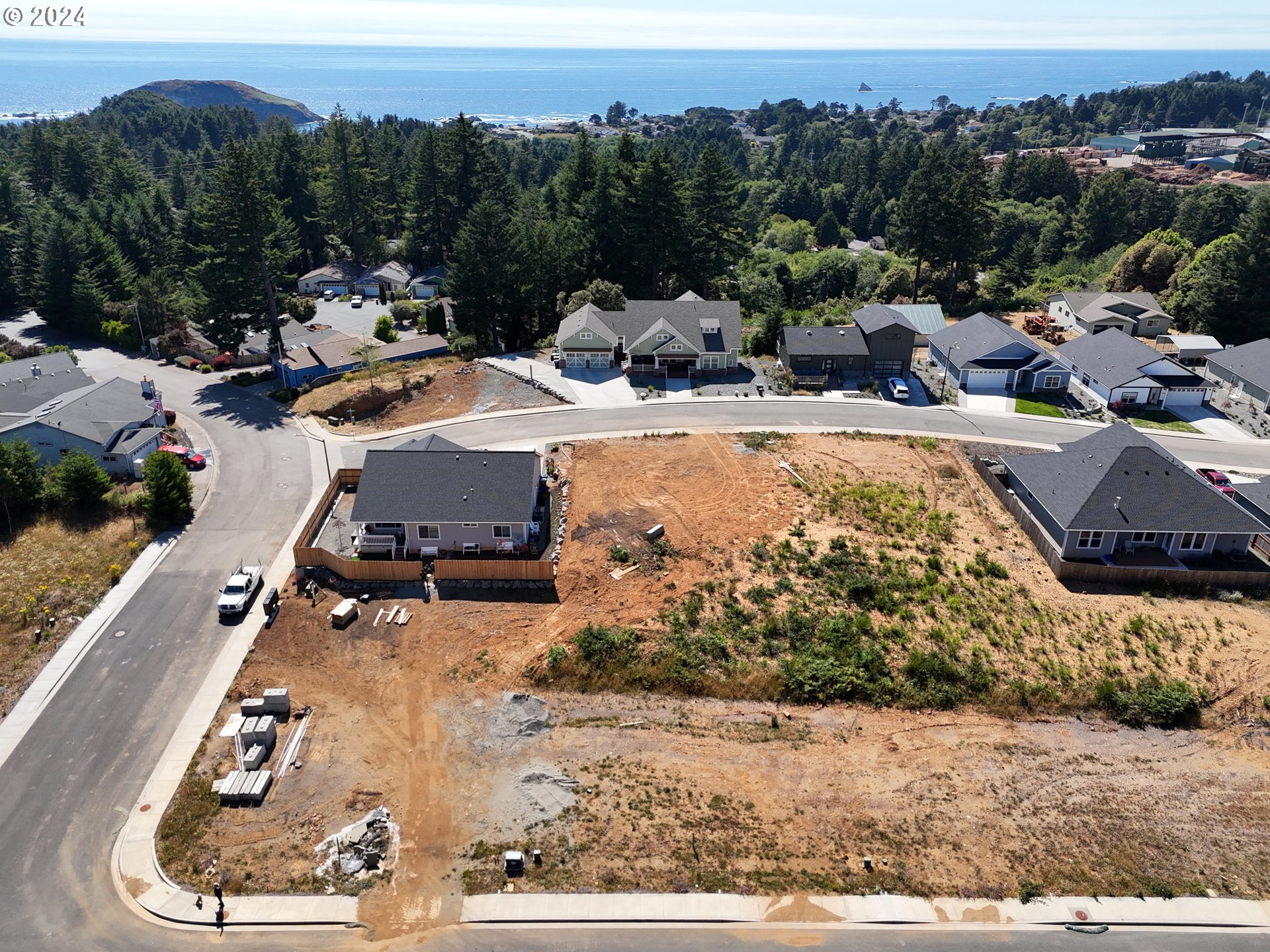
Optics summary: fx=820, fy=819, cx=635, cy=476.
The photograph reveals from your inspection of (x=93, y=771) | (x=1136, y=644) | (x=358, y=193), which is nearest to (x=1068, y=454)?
(x=1136, y=644)

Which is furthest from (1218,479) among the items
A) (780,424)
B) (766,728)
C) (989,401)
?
(766,728)

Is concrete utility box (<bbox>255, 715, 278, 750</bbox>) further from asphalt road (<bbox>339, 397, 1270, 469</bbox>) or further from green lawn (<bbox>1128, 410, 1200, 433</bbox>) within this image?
green lawn (<bbox>1128, 410, 1200, 433</bbox>)

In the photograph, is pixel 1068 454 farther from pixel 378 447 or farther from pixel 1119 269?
pixel 1119 269

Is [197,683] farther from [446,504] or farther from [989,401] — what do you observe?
[989,401]

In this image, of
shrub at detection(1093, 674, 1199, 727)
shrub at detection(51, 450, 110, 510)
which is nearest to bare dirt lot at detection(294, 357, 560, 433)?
shrub at detection(51, 450, 110, 510)

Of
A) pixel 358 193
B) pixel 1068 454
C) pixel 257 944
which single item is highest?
pixel 358 193

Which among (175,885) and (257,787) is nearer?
(175,885)
